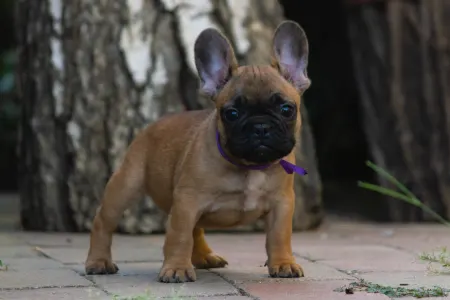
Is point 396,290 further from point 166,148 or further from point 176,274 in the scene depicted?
point 166,148

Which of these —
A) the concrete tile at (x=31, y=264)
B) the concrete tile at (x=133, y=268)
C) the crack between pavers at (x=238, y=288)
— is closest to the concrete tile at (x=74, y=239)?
the concrete tile at (x=31, y=264)

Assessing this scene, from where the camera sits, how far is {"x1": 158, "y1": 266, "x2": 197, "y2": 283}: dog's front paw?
3.24 metres

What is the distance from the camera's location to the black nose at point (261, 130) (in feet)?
10.4

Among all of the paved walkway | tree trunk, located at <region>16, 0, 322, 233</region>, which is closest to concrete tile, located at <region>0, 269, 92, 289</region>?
the paved walkway

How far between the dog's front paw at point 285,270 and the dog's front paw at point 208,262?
1.19 ft

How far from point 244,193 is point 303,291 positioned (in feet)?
1.60

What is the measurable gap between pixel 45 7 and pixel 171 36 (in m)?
0.75

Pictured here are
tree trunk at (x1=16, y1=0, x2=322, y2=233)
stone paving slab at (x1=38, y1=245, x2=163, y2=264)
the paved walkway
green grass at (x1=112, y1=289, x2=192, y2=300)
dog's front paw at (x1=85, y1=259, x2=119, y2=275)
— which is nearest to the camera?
green grass at (x1=112, y1=289, x2=192, y2=300)

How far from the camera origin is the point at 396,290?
302 centimetres

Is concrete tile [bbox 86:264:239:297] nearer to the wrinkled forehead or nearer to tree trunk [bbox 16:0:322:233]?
the wrinkled forehead

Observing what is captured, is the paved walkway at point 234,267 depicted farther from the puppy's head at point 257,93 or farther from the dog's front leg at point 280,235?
the puppy's head at point 257,93

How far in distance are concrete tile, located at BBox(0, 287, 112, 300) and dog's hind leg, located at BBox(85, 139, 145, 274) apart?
501 millimetres

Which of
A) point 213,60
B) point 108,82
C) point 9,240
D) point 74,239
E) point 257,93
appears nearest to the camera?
point 257,93

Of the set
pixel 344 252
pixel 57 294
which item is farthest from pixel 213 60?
pixel 344 252
